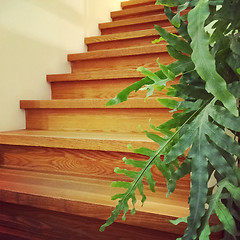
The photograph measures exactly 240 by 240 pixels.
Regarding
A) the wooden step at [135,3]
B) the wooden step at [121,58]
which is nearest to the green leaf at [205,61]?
the wooden step at [121,58]

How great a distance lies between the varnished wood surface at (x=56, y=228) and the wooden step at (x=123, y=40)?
1.38 metres

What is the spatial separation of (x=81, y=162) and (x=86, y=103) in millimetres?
346

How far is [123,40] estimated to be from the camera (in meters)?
2.10

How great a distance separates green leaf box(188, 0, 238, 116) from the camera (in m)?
0.40

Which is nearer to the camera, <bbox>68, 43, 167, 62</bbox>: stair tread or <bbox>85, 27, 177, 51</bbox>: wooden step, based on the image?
<bbox>68, 43, 167, 62</bbox>: stair tread

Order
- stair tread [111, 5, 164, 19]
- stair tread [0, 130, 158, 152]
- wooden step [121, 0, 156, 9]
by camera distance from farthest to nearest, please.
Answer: wooden step [121, 0, 156, 9]
stair tread [111, 5, 164, 19]
stair tread [0, 130, 158, 152]

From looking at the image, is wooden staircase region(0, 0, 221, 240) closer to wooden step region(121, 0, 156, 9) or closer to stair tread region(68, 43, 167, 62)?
stair tread region(68, 43, 167, 62)

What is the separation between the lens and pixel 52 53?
1.86 meters

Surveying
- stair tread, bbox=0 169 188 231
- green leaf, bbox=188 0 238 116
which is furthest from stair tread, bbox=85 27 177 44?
green leaf, bbox=188 0 238 116

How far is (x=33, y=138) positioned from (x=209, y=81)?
97 cm

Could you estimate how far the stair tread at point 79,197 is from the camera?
2.62 feet

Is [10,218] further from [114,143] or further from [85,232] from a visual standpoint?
[114,143]

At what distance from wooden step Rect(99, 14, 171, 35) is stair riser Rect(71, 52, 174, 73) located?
1.98 ft

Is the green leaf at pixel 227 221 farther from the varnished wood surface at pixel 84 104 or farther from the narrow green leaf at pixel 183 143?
the varnished wood surface at pixel 84 104
